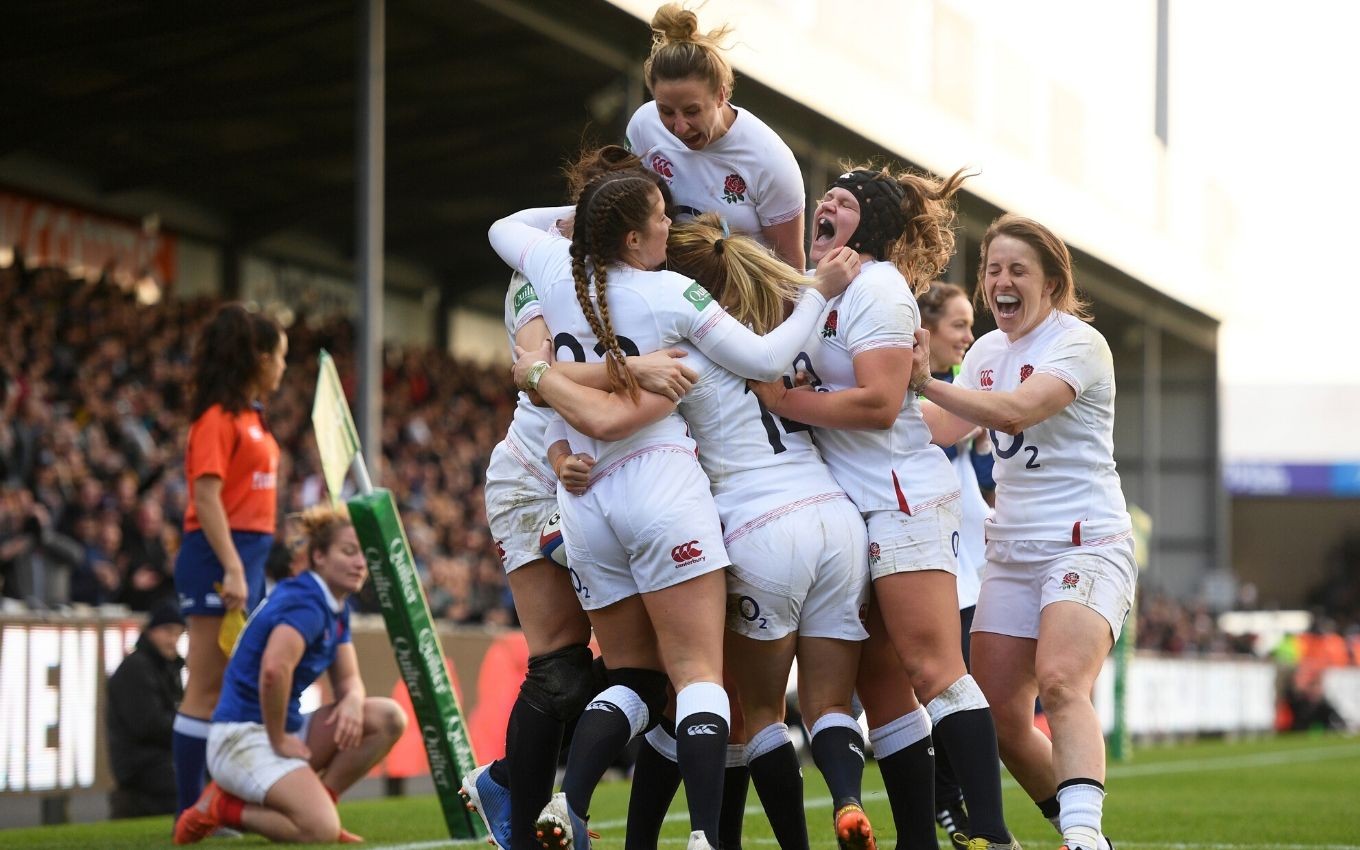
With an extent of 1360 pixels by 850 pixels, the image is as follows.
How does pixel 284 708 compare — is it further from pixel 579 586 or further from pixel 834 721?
pixel 834 721

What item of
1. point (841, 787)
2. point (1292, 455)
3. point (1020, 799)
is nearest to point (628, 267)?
point (841, 787)

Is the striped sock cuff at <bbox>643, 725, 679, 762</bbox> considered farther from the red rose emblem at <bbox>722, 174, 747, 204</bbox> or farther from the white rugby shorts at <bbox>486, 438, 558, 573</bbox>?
the red rose emblem at <bbox>722, 174, 747, 204</bbox>

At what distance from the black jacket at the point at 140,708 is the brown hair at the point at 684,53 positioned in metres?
4.63

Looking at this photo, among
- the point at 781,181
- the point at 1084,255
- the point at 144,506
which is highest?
the point at 1084,255

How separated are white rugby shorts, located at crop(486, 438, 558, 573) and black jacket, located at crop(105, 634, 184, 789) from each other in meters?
3.84

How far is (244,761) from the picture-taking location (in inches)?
266

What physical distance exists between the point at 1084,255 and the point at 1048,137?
226cm

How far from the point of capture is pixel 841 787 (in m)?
4.39

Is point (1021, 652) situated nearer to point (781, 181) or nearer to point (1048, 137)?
point (781, 181)

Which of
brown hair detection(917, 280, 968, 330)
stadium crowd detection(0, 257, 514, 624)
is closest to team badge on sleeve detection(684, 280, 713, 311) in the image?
brown hair detection(917, 280, 968, 330)

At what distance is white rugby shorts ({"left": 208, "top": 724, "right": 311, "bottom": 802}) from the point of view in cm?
675

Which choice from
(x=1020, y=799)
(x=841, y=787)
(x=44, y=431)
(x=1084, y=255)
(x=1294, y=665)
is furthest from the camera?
(x=1294, y=665)

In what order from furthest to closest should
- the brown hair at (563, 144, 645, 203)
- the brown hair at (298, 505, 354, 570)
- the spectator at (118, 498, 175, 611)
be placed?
the spectator at (118, 498, 175, 611), the brown hair at (298, 505, 354, 570), the brown hair at (563, 144, 645, 203)

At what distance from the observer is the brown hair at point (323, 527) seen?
7.00 metres
